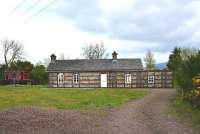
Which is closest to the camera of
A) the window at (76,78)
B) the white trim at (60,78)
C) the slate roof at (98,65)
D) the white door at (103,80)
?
the white door at (103,80)

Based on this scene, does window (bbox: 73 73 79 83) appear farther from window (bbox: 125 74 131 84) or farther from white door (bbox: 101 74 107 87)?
window (bbox: 125 74 131 84)

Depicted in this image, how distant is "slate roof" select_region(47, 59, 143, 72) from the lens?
143 ft

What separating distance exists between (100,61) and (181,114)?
102 ft

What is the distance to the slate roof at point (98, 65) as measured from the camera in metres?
43.7

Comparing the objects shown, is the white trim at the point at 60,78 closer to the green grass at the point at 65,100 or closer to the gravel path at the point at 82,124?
the green grass at the point at 65,100

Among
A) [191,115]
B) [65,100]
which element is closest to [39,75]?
[65,100]

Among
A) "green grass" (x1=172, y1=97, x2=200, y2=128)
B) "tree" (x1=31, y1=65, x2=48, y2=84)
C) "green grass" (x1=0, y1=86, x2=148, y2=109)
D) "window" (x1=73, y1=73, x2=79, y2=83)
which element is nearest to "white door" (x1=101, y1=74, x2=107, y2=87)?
"window" (x1=73, y1=73, x2=79, y2=83)

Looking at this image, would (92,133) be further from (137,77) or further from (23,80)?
(23,80)

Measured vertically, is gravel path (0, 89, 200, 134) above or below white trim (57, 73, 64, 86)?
below

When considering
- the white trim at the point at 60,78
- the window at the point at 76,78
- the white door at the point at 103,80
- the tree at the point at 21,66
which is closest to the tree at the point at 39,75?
the tree at the point at 21,66

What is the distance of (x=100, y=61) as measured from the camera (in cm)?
4572

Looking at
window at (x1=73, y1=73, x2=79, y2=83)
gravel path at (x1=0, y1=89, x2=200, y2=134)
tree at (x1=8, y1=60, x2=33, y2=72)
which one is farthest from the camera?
tree at (x1=8, y1=60, x2=33, y2=72)

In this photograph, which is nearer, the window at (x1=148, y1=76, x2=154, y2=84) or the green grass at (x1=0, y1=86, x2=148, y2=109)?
the green grass at (x1=0, y1=86, x2=148, y2=109)

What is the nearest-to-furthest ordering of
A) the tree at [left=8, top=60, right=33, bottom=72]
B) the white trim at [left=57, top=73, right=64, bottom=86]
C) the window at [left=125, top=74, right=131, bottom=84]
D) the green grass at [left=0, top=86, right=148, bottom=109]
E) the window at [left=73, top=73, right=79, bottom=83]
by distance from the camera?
the green grass at [left=0, top=86, right=148, bottom=109] → the window at [left=125, top=74, right=131, bottom=84] → the window at [left=73, top=73, right=79, bottom=83] → the white trim at [left=57, top=73, right=64, bottom=86] → the tree at [left=8, top=60, right=33, bottom=72]
